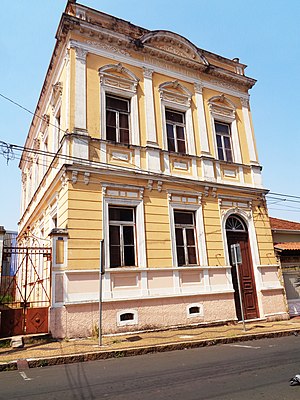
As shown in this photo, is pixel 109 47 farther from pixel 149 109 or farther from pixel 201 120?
pixel 201 120

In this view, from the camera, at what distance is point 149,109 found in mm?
12445

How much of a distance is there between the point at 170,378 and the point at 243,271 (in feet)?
25.7

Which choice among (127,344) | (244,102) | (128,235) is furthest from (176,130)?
(127,344)

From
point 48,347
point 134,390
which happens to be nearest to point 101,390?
point 134,390

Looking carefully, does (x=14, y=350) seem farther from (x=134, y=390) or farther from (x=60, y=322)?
(x=134, y=390)

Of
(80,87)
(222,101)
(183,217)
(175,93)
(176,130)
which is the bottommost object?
(183,217)

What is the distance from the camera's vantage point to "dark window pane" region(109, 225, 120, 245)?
10.6 m

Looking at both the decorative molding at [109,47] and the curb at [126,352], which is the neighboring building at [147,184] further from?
the curb at [126,352]

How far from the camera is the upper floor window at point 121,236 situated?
10.5 metres

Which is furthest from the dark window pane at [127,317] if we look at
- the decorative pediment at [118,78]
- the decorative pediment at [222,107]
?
the decorative pediment at [222,107]

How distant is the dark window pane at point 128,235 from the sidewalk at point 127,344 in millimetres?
2789

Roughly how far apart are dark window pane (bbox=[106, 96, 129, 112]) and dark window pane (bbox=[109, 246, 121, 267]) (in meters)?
5.06

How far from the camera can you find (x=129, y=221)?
1102 centimetres

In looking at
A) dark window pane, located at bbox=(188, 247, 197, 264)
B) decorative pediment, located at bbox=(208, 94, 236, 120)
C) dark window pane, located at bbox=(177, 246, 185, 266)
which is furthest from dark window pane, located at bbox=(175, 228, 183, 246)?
decorative pediment, located at bbox=(208, 94, 236, 120)
